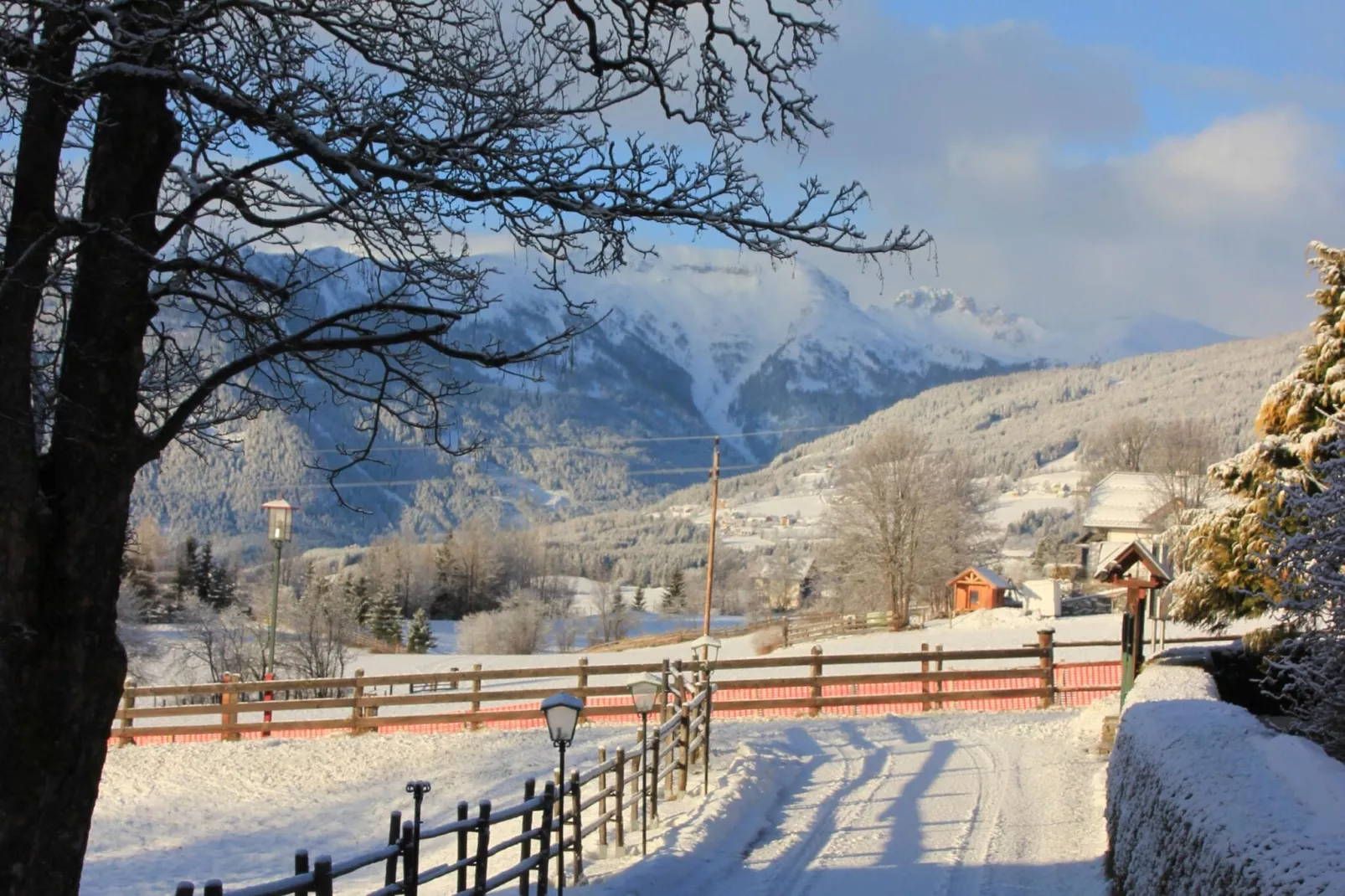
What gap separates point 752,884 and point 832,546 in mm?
46205

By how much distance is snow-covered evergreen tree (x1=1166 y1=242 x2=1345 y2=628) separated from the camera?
14875 millimetres

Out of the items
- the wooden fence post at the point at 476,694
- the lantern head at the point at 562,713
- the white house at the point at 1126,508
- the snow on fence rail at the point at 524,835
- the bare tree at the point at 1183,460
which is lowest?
the wooden fence post at the point at 476,694

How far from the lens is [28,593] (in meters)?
4.05

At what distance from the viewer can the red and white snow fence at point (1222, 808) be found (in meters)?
4.42

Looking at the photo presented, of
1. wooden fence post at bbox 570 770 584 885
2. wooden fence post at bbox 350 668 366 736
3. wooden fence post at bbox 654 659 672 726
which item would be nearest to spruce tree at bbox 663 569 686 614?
wooden fence post at bbox 350 668 366 736

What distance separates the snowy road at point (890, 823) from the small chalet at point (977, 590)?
113ft

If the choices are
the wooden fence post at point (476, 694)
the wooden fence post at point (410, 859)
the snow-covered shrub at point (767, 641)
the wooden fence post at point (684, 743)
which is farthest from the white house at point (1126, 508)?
the wooden fence post at point (410, 859)

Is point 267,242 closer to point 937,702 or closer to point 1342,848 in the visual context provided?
point 1342,848

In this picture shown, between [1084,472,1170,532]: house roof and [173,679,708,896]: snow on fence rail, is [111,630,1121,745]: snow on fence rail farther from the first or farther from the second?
[1084,472,1170,532]: house roof

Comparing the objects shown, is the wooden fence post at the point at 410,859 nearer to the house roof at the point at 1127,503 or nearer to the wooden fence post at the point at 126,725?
the wooden fence post at the point at 126,725

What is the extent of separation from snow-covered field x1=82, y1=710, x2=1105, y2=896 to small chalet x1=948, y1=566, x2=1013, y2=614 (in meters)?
31.9

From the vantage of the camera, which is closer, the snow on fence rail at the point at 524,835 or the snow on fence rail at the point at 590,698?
the snow on fence rail at the point at 524,835

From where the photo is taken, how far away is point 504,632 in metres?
61.1

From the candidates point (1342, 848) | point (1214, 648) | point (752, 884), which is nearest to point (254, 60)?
point (1342, 848)
